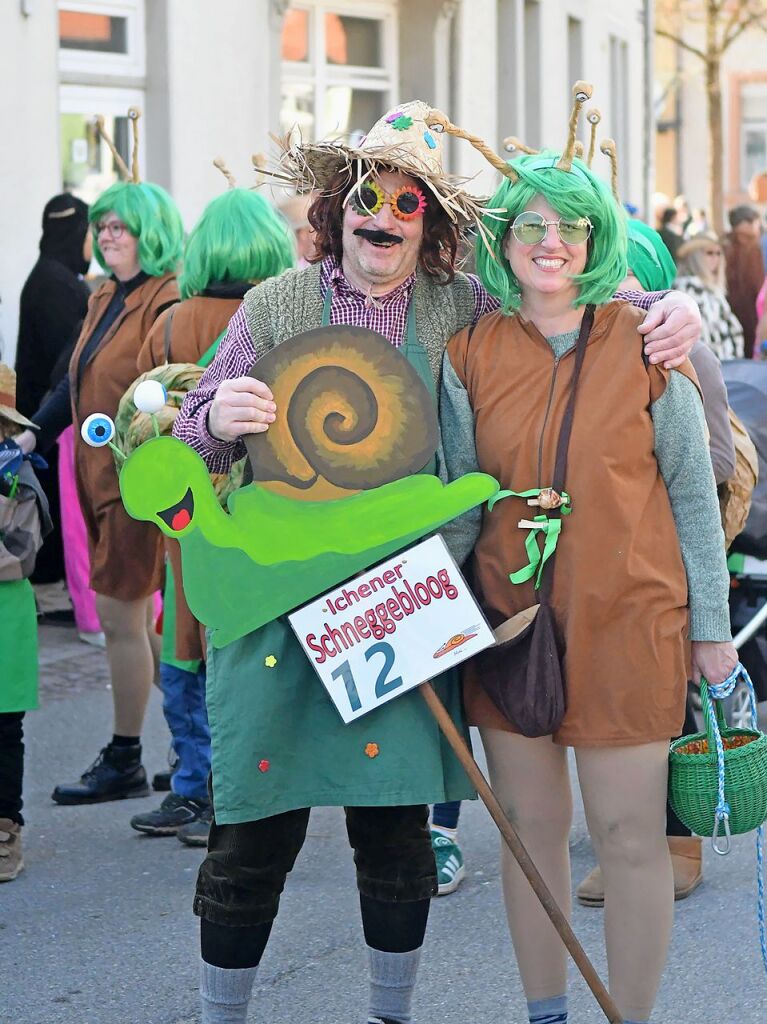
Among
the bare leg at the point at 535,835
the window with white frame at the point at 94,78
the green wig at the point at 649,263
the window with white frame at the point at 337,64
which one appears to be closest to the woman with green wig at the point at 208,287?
the green wig at the point at 649,263

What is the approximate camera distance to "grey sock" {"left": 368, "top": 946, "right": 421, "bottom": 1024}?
3.19 metres

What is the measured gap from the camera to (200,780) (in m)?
4.98

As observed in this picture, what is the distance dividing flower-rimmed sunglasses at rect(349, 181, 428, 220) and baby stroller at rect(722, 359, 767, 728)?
211 cm

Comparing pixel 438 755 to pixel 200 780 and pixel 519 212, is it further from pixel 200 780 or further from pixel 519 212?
pixel 200 780

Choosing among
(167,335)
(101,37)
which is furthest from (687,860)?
(101,37)

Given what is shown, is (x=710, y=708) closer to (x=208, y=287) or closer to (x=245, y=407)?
(x=245, y=407)

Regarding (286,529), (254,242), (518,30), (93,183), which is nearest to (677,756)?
(286,529)

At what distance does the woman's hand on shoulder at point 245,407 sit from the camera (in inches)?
114

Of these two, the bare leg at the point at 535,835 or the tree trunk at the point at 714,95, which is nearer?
the bare leg at the point at 535,835

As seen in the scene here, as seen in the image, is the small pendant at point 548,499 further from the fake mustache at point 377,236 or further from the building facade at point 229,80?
the building facade at point 229,80

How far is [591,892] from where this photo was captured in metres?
4.34

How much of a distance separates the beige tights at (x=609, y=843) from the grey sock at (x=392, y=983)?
0.23 metres

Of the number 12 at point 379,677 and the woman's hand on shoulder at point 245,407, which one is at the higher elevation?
the woman's hand on shoulder at point 245,407

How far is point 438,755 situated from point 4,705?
5.90 feet
